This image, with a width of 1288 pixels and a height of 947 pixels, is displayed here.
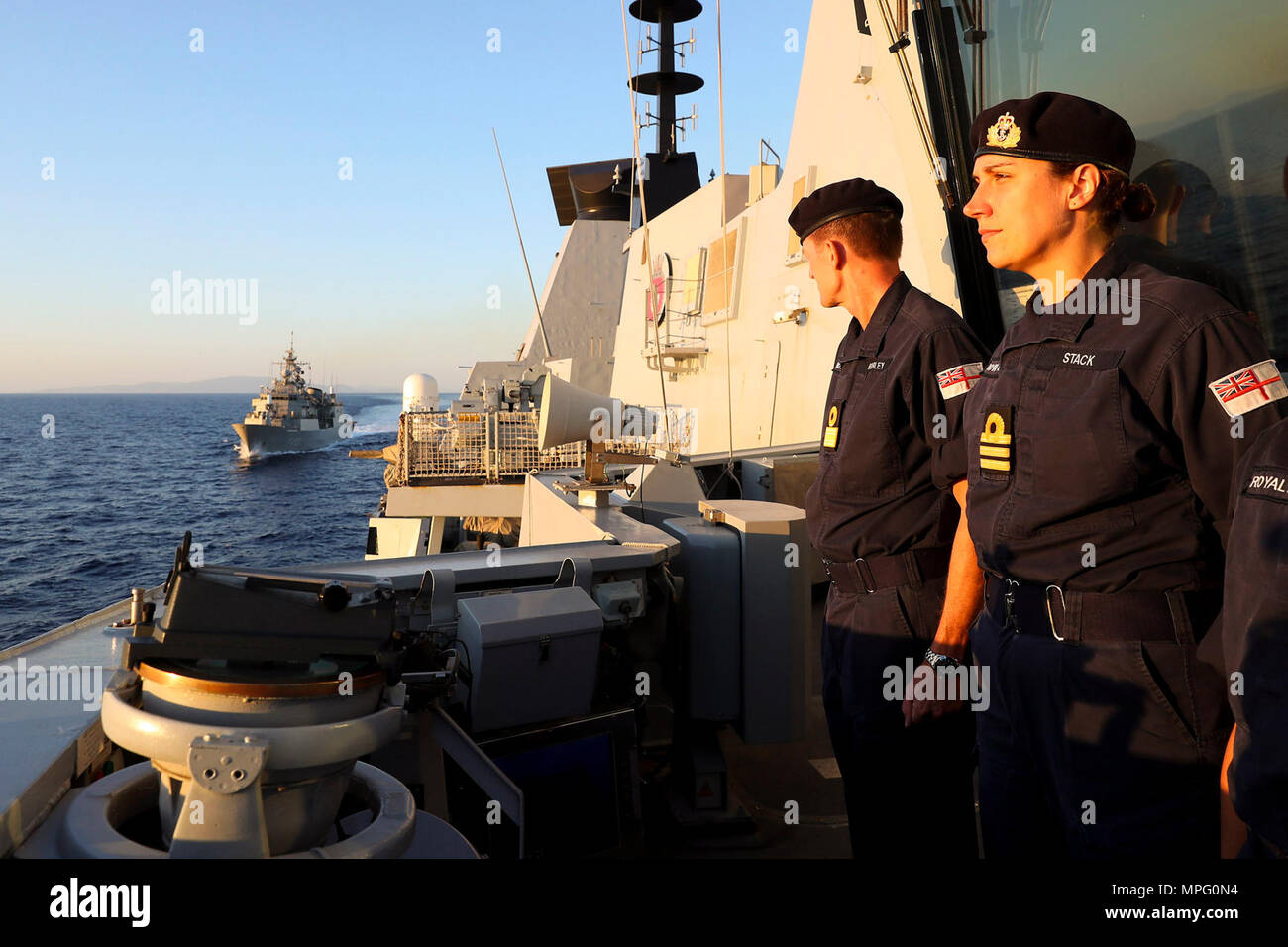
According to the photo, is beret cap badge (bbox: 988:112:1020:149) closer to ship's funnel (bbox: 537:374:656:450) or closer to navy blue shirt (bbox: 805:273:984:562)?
navy blue shirt (bbox: 805:273:984:562)

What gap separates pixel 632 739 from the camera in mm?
2834

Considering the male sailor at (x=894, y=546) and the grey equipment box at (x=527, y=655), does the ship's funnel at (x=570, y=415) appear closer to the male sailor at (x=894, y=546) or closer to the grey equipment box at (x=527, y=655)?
the grey equipment box at (x=527, y=655)

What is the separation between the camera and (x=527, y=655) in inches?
99.3

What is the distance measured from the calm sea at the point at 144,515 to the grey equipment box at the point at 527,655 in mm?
7166

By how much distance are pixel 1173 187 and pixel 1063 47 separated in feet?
2.64

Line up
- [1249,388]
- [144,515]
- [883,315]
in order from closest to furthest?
[1249,388], [883,315], [144,515]

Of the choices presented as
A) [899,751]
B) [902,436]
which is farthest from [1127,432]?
[899,751]

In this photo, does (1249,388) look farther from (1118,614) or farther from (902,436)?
(902,436)

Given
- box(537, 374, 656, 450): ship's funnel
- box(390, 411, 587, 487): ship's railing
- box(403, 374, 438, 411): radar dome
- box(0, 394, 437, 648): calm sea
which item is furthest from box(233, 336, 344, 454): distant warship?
box(537, 374, 656, 450): ship's funnel

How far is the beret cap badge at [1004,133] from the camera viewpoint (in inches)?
68.5

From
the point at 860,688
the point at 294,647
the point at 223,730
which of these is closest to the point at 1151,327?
the point at 860,688

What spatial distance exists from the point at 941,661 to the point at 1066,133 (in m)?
1.18

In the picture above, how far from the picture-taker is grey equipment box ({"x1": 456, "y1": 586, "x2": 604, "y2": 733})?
2473 mm

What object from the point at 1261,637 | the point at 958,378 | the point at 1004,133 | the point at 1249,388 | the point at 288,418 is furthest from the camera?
the point at 288,418
